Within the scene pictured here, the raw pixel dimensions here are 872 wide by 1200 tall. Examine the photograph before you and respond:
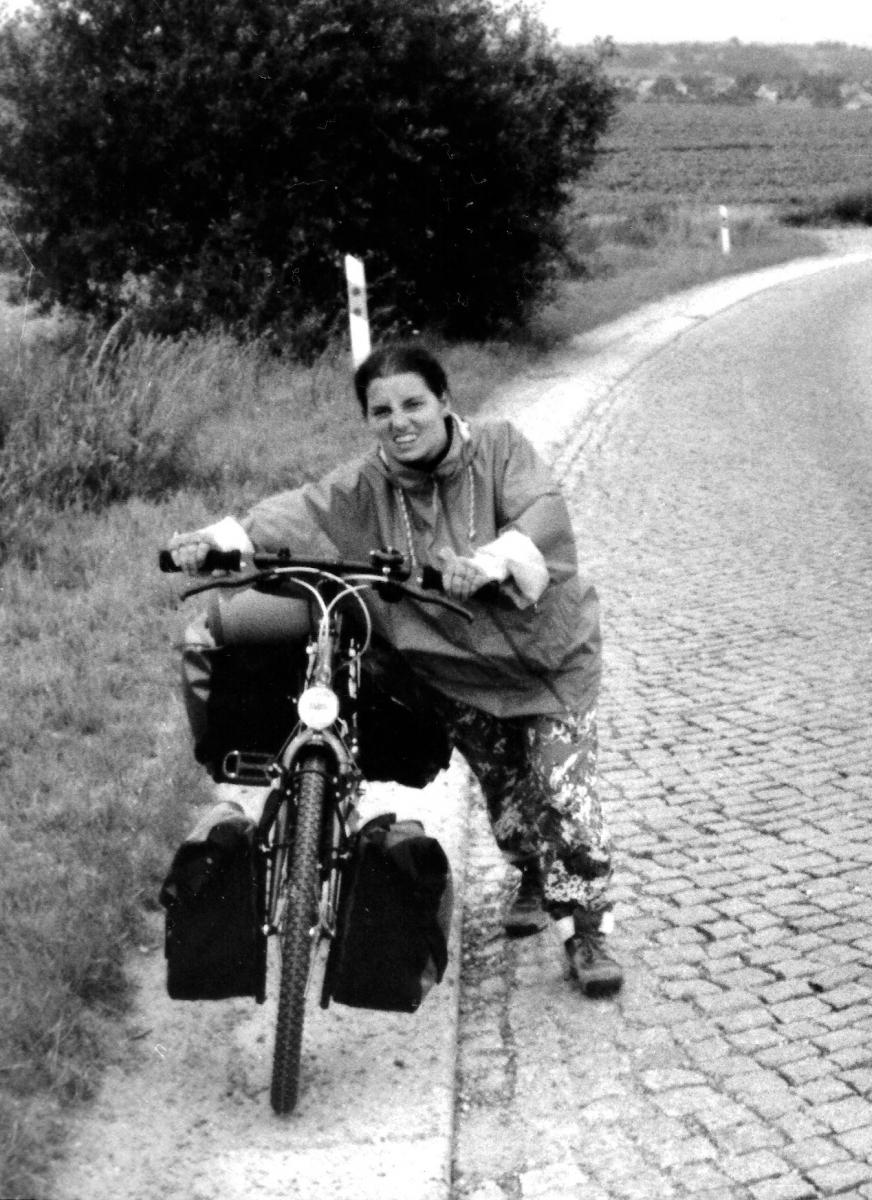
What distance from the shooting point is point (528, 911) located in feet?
15.8

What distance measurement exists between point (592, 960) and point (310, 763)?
1118 mm

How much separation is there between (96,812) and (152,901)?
0.61 metres

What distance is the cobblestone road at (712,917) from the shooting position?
3.66 meters

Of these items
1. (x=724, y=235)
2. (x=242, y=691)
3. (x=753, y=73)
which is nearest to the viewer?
(x=242, y=691)

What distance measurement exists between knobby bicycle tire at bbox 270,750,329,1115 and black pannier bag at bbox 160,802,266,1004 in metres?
0.13

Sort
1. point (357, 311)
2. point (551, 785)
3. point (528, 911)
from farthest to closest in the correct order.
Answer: point (357, 311) < point (528, 911) < point (551, 785)

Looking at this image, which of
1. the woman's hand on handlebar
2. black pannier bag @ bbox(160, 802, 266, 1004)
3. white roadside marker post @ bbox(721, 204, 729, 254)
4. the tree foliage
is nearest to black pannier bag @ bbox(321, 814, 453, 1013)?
black pannier bag @ bbox(160, 802, 266, 1004)

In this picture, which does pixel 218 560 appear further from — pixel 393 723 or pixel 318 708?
pixel 393 723

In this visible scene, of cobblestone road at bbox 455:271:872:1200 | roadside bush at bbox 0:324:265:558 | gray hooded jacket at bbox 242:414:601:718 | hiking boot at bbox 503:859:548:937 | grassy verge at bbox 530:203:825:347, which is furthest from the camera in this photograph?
grassy verge at bbox 530:203:825:347

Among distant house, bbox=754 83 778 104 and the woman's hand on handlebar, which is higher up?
distant house, bbox=754 83 778 104

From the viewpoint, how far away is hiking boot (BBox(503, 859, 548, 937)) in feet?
15.7

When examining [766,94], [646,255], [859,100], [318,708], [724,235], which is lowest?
[646,255]

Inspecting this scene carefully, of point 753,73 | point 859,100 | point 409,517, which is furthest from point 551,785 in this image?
point 753,73

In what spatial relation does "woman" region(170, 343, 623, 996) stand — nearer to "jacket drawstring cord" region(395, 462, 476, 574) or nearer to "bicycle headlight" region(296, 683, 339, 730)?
"jacket drawstring cord" region(395, 462, 476, 574)
